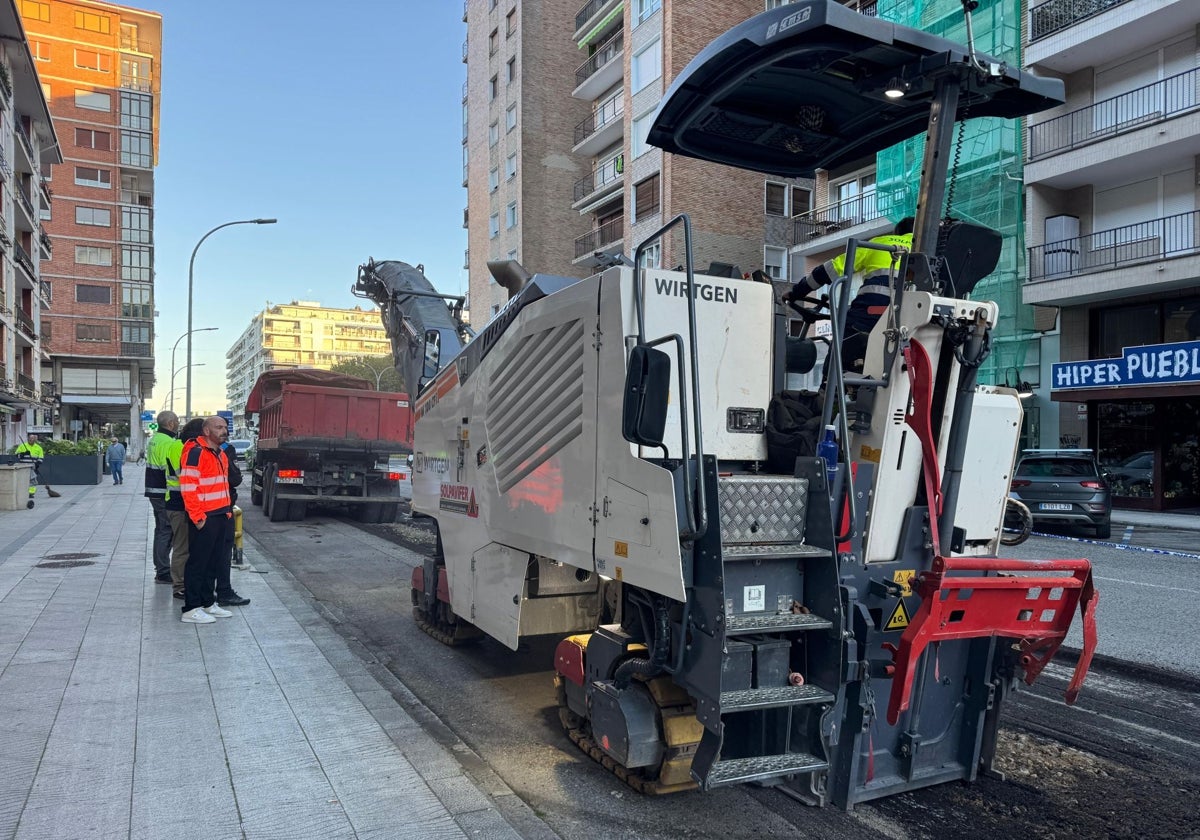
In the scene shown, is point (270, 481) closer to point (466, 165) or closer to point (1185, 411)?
point (1185, 411)

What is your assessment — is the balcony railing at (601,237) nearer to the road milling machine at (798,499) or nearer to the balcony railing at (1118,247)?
the balcony railing at (1118,247)

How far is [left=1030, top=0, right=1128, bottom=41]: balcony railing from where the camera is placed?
67.5 ft

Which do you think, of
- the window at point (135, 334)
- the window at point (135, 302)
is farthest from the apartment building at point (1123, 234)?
the window at point (135, 302)

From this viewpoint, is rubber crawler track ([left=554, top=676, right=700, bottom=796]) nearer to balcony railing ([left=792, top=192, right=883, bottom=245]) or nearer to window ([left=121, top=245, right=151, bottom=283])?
balcony railing ([left=792, top=192, right=883, bottom=245])

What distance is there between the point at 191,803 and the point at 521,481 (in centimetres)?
220

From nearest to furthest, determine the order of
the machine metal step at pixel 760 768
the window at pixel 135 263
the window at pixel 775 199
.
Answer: the machine metal step at pixel 760 768
the window at pixel 775 199
the window at pixel 135 263

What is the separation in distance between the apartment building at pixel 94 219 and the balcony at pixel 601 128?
40.4 meters

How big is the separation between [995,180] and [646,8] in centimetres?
1492

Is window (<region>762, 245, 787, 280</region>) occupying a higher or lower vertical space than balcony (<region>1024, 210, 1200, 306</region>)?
higher

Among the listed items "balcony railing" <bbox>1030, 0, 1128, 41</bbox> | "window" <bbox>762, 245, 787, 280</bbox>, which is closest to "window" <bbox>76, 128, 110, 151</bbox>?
"window" <bbox>762, 245, 787, 280</bbox>

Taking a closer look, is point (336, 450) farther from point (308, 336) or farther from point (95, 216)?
point (308, 336)

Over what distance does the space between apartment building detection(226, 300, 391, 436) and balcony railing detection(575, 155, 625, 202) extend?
10904 centimetres

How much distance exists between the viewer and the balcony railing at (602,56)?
117ft

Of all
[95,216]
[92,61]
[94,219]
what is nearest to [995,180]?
[94,219]
